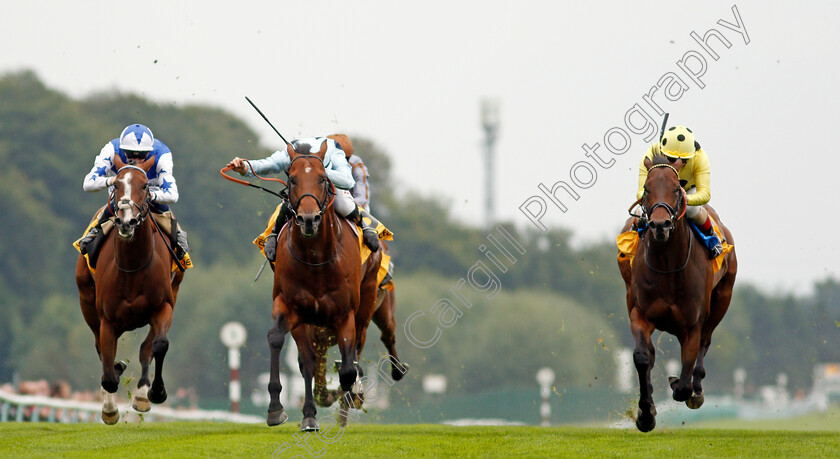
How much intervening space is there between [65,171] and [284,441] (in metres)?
40.1

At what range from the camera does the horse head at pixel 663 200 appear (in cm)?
1102

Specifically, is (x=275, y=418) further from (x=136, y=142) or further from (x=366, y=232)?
(x=136, y=142)

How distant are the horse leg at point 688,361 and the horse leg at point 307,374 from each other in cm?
355

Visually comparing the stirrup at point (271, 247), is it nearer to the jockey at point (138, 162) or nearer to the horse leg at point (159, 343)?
the jockey at point (138, 162)

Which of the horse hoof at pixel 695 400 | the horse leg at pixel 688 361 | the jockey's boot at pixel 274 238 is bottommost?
the horse hoof at pixel 695 400

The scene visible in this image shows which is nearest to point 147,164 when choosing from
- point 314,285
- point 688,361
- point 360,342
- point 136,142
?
point 136,142

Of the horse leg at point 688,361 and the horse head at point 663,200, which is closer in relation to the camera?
the horse head at point 663,200

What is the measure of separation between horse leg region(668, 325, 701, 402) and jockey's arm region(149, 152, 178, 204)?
526 centimetres

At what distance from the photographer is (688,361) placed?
11.9 meters

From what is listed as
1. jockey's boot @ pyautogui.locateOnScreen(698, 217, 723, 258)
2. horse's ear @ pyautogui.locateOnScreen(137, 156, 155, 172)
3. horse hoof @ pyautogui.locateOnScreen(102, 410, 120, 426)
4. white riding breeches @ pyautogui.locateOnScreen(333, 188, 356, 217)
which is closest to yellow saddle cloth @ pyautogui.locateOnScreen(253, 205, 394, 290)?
white riding breeches @ pyautogui.locateOnScreen(333, 188, 356, 217)

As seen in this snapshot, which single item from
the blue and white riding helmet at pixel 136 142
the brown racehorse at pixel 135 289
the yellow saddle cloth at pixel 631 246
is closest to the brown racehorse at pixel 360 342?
the brown racehorse at pixel 135 289

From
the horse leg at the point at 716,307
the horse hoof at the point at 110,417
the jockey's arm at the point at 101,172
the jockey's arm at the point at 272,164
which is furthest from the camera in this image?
the horse leg at the point at 716,307

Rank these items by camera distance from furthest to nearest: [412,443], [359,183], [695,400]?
[359,183] → [695,400] → [412,443]

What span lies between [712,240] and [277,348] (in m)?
4.46
